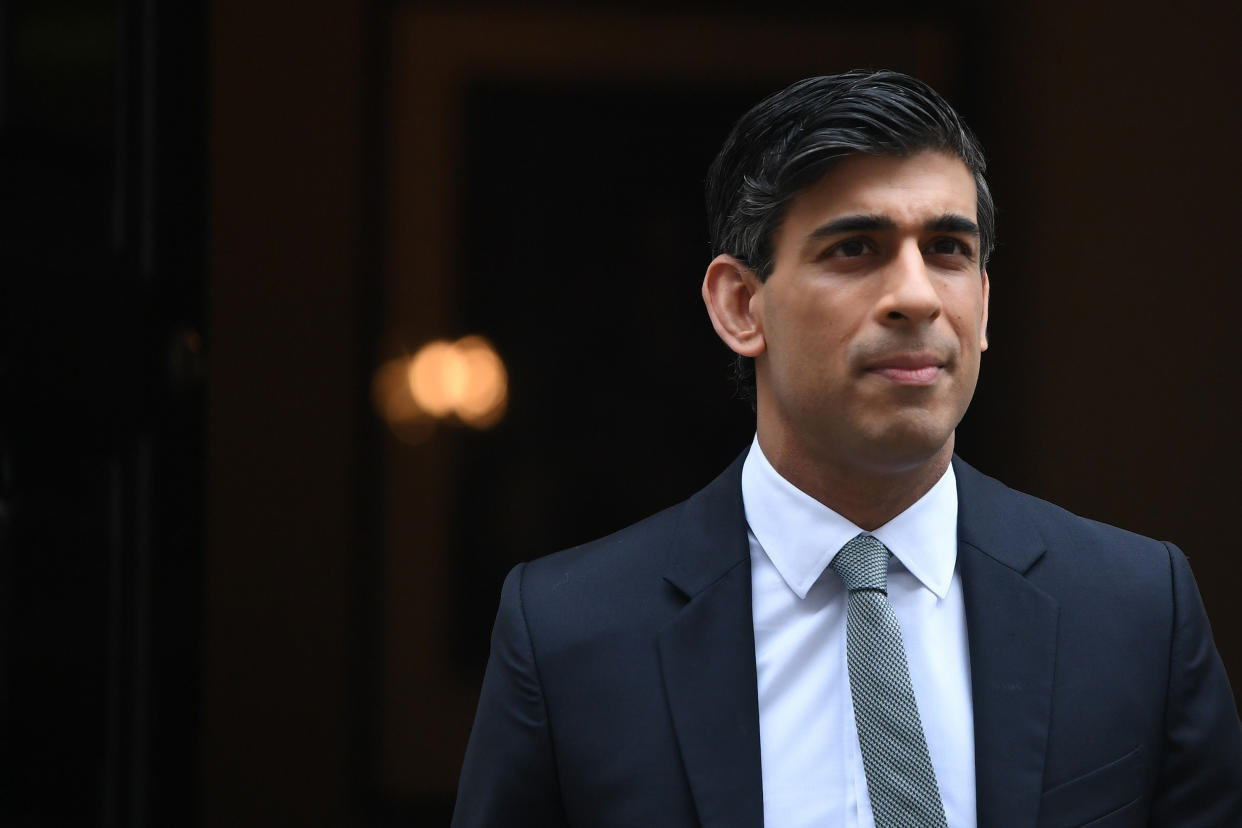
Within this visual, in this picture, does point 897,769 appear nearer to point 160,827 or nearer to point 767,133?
point 767,133

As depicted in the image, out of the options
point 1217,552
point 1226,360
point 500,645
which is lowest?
point 1217,552

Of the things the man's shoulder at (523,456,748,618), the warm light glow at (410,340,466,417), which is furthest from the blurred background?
the man's shoulder at (523,456,748,618)

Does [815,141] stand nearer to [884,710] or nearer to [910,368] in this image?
[910,368]

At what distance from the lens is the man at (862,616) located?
1482 mm

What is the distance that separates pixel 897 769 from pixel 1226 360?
2523 millimetres

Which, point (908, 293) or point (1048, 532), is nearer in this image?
point (908, 293)

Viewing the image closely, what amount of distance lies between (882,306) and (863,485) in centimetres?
22

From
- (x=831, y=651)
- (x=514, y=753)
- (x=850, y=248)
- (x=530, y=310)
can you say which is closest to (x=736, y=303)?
(x=850, y=248)

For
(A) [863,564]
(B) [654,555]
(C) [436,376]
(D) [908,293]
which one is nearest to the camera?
(D) [908,293]

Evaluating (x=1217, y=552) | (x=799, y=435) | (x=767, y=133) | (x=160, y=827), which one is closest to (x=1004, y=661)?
(x=799, y=435)

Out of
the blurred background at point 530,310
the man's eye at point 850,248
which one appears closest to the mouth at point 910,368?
the man's eye at point 850,248

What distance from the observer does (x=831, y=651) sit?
156 cm

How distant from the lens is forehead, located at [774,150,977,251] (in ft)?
4.91

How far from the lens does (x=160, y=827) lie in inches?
100
